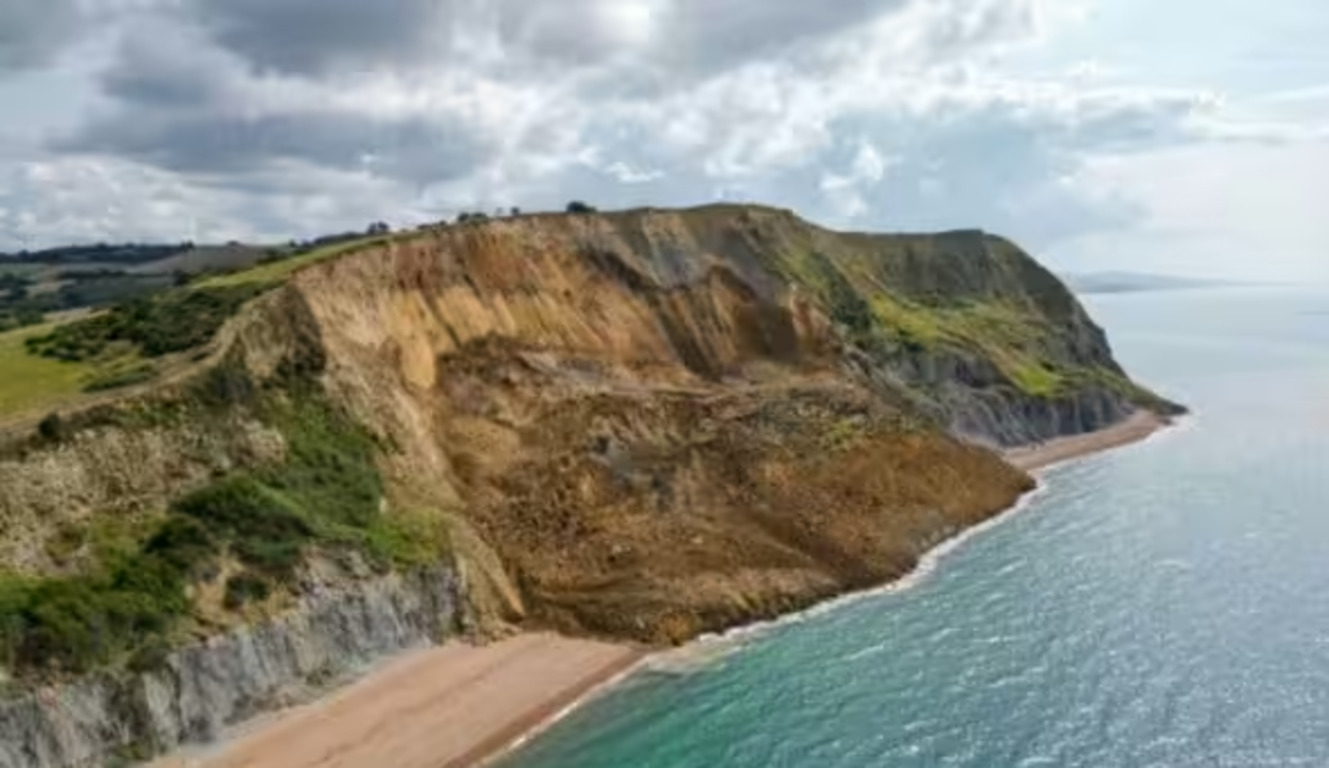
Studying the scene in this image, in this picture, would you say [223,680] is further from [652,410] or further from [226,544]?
[652,410]

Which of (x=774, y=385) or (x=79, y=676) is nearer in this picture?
(x=79, y=676)

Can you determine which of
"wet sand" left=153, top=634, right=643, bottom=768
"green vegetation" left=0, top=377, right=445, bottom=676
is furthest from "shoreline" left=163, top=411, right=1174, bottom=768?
"green vegetation" left=0, top=377, right=445, bottom=676

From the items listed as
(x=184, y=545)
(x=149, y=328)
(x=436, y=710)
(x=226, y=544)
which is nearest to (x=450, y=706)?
(x=436, y=710)

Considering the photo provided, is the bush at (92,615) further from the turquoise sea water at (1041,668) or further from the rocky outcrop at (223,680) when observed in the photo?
the turquoise sea water at (1041,668)

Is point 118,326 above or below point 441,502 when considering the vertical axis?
above

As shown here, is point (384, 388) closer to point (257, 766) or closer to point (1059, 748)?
point (257, 766)

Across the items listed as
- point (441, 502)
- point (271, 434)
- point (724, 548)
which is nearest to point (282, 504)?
point (271, 434)

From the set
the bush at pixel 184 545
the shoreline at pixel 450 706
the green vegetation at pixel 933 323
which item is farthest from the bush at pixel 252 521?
the green vegetation at pixel 933 323
